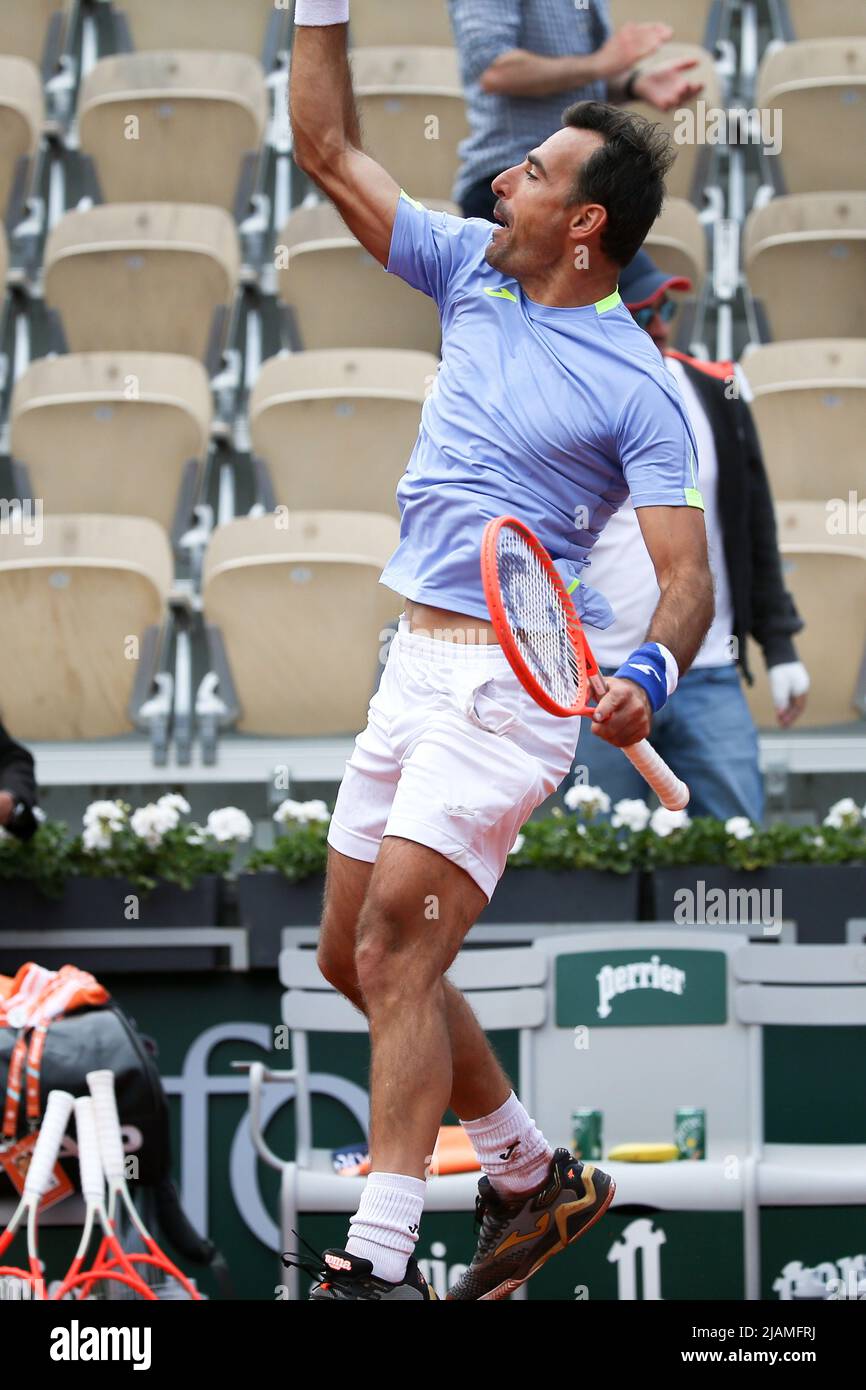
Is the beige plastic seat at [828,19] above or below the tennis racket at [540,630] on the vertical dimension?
above

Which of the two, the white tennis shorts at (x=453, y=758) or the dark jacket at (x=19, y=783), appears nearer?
the white tennis shorts at (x=453, y=758)

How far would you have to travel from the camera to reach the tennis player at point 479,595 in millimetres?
3006

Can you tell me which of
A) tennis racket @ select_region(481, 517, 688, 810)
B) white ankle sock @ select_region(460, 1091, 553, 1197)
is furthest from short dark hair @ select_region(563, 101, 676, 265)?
white ankle sock @ select_region(460, 1091, 553, 1197)

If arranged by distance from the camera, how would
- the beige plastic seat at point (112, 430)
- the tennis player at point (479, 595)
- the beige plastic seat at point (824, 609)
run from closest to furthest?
the tennis player at point (479, 595) < the beige plastic seat at point (824, 609) < the beige plastic seat at point (112, 430)

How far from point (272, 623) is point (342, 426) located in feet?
2.65

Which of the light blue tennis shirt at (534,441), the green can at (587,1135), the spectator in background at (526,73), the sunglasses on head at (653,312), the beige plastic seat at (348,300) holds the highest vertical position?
the beige plastic seat at (348,300)

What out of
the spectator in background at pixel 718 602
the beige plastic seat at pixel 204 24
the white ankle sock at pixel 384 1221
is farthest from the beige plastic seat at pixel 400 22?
the white ankle sock at pixel 384 1221

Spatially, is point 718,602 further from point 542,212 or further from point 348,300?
point 348,300

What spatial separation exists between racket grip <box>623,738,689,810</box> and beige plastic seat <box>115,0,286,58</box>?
6492 mm

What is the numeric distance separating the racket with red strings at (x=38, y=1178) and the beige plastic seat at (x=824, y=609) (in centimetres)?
272

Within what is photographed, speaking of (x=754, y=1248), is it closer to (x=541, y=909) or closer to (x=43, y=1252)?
(x=541, y=909)

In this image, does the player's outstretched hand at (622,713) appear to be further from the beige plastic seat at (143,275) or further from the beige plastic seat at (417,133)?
the beige plastic seat at (417,133)
